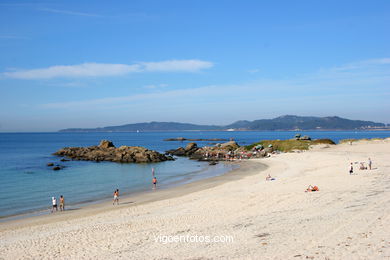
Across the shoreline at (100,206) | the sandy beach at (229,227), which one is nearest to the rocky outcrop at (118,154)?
the shoreline at (100,206)

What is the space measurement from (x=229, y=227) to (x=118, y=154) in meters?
47.0

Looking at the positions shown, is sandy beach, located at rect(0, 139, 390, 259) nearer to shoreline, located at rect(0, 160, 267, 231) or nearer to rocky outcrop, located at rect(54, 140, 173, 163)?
shoreline, located at rect(0, 160, 267, 231)

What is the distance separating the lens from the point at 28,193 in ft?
96.3

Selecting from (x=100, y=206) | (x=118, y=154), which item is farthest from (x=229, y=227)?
(x=118, y=154)

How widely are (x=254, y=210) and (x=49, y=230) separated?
10.1 meters

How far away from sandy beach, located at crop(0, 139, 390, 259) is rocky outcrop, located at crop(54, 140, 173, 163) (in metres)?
32.8

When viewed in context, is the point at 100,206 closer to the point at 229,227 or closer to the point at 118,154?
the point at 229,227

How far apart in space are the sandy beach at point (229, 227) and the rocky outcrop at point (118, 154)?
3276cm

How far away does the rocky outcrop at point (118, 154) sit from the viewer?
56.7m

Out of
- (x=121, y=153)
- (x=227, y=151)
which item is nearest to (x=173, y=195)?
(x=121, y=153)

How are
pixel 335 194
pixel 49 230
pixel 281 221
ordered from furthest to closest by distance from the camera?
1. pixel 335 194
2. pixel 49 230
3. pixel 281 221

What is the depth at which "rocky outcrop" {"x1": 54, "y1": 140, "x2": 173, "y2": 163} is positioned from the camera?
186 feet

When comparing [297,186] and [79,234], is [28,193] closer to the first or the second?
[79,234]

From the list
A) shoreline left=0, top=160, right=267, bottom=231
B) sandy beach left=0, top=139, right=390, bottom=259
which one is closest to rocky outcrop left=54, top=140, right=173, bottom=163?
shoreline left=0, top=160, right=267, bottom=231
